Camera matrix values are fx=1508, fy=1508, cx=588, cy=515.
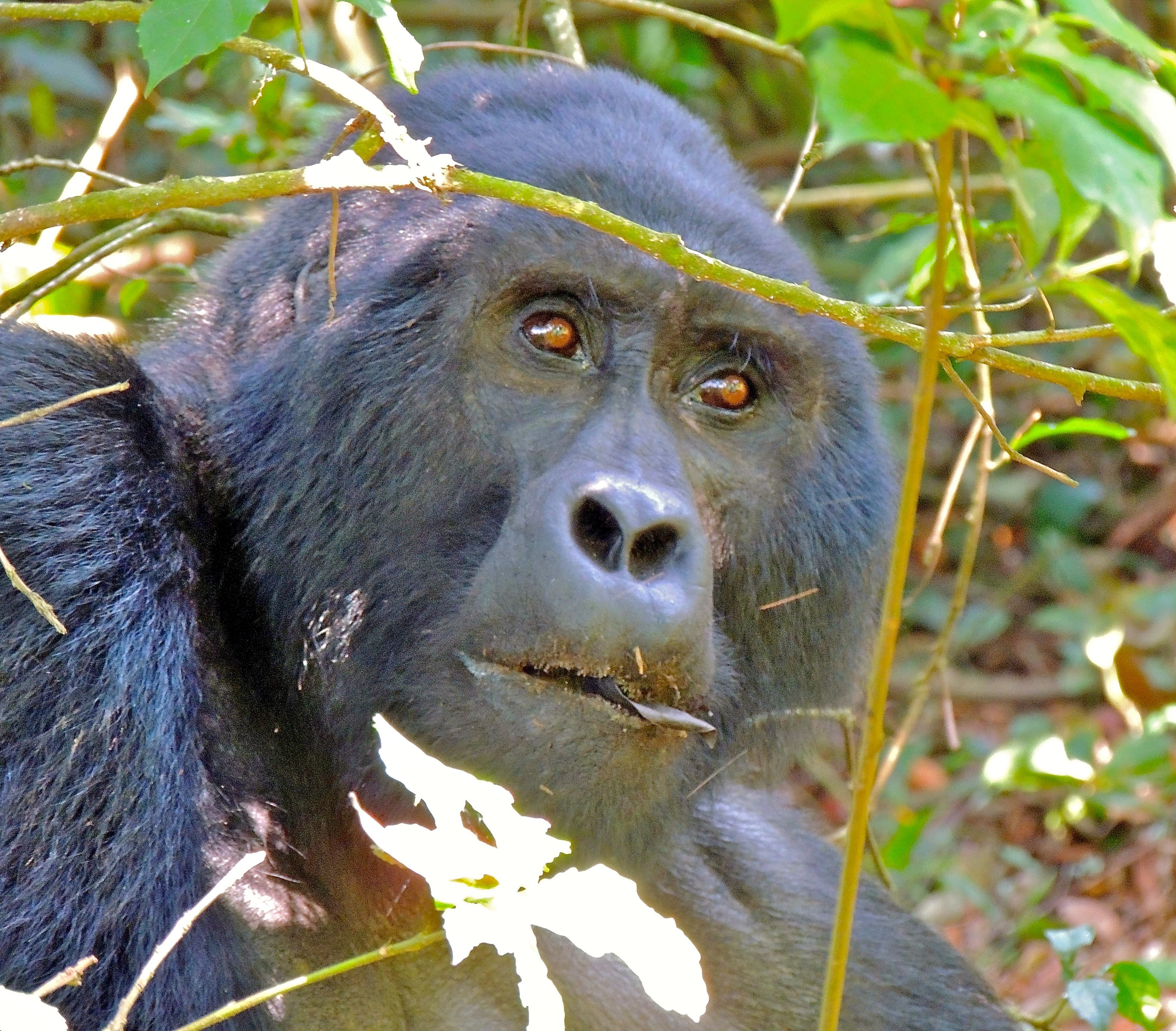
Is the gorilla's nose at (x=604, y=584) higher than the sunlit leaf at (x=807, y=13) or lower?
lower

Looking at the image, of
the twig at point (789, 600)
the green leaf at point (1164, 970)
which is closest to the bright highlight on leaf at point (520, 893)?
the twig at point (789, 600)

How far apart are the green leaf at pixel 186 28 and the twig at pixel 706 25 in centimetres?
160

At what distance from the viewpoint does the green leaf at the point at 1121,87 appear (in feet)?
4.29

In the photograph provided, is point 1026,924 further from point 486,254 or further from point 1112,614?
point 486,254

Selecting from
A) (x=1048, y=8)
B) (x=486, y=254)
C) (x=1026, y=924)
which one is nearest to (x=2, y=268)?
(x=486, y=254)

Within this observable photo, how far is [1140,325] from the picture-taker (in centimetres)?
144

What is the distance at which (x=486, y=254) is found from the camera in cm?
272

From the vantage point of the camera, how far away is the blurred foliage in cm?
437

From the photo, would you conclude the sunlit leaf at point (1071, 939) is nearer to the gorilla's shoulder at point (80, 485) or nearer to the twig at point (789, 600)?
the twig at point (789, 600)

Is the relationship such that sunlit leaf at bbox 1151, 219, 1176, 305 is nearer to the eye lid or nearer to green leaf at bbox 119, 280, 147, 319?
the eye lid

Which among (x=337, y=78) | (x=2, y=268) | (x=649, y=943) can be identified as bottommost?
(x=2, y=268)

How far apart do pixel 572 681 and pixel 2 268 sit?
2272 millimetres

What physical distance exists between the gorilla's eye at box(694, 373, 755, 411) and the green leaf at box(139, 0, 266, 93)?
3.73 feet

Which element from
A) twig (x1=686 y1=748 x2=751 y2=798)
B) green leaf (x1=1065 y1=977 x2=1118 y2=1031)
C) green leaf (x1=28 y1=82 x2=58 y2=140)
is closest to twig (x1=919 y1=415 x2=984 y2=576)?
twig (x1=686 y1=748 x2=751 y2=798)
